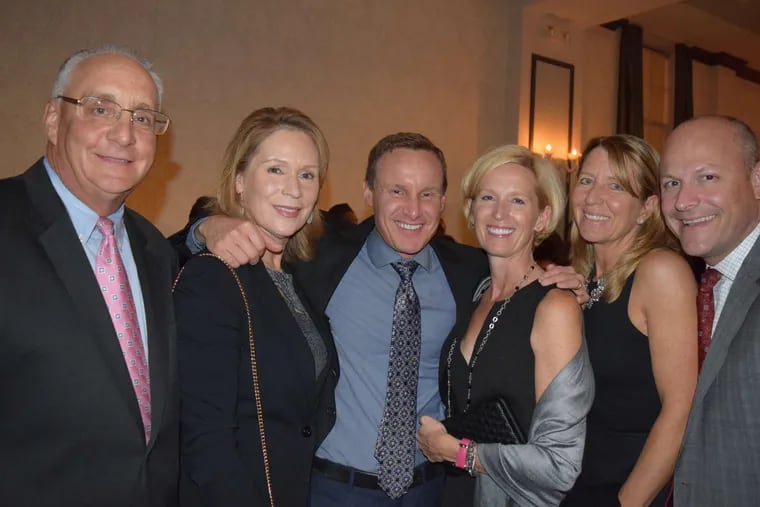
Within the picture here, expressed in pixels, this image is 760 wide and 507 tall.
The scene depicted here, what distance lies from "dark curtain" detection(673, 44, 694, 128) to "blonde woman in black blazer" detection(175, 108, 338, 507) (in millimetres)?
10123

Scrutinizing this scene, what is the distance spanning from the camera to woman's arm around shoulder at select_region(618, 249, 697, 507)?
2045 mm

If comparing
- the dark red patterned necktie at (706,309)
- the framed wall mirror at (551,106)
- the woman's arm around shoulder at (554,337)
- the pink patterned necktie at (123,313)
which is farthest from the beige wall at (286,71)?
the dark red patterned necktie at (706,309)

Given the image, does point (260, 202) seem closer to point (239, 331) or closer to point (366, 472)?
point (239, 331)

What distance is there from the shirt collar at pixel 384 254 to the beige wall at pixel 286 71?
401cm

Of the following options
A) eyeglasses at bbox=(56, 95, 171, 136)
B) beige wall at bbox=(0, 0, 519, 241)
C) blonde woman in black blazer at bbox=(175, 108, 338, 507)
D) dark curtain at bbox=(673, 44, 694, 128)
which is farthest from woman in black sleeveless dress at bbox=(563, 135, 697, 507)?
dark curtain at bbox=(673, 44, 694, 128)

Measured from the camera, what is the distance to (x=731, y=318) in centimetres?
189

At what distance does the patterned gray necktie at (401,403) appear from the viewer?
2.28 metres

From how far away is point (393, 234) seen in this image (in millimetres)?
2562

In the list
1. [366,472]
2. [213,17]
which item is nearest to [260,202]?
[366,472]

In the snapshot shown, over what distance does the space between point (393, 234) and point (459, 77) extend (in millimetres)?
A: 6045

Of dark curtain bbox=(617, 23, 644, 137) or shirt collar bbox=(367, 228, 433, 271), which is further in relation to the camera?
dark curtain bbox=(617, 23, 644, 137)

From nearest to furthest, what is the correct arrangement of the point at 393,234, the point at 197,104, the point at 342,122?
the point at 393,234
the point at 197,104
the point at 342,122

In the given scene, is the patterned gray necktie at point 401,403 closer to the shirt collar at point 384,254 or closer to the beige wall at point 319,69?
the shirt collar at point 384,254

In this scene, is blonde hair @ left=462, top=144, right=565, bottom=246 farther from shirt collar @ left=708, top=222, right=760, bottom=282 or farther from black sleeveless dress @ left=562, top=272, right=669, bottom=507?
shirt collar @ left=708, top=222, right=760, bottom=282
